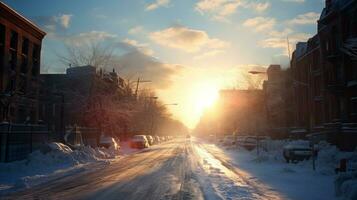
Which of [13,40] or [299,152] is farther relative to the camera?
[13,40]

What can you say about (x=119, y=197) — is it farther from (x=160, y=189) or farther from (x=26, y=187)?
(x=26, y=187)

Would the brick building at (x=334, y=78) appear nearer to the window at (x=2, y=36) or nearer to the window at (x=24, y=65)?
the window at (x=2, y=36)

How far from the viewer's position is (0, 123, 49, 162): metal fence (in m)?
26.6

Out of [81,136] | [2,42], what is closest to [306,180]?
[81,136]

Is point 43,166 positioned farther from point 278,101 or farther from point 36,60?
point 278,101

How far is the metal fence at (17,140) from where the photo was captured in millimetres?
26594

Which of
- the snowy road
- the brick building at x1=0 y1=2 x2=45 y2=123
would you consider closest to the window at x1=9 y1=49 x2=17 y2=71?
the brick building at x1=0 y1=2 x2=45 y2=123

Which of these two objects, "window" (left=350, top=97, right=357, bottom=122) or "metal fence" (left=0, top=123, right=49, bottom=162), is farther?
"window" (left=350, top=97, right=357, bottom=122)

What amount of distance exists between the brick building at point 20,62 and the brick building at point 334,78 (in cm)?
2572

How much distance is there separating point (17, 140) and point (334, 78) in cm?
2747

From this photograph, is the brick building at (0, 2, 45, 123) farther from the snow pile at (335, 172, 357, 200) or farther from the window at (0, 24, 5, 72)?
the snow pile at (335, 172, 357, 200)

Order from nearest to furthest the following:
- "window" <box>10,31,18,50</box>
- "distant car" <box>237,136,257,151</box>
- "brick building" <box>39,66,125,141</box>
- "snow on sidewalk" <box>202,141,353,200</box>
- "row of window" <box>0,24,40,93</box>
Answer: "snow on sidewalk" <box>202,141,353,200</box> < "row of window" <box>0,24,40,93</box> < "window" <box>10,31,18,50</box> < "brick building" <box>39,66,125,141</box> < "distant car" <box>237,136,257,151</box>

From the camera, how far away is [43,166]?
24875 millimetres

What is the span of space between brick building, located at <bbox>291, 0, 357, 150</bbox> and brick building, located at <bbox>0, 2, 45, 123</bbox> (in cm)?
2572
